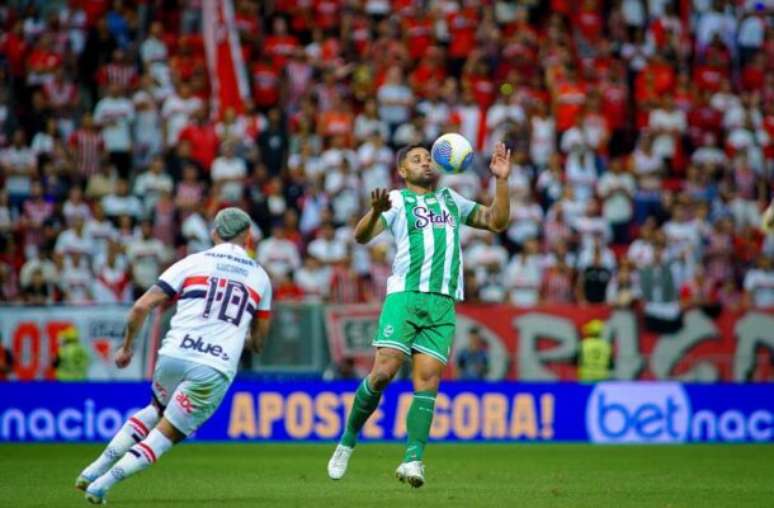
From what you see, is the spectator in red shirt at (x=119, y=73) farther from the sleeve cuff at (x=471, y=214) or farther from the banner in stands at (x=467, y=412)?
the sleeve cuff at (x=471, y=214)

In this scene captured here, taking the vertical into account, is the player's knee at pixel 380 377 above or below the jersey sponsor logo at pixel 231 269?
below

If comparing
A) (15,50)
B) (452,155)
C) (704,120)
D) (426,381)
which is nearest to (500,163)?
(452,155)

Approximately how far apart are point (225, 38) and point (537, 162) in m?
5.82

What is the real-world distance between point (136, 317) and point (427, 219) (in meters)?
2.66

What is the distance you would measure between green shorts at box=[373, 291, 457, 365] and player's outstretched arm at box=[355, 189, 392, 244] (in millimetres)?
541

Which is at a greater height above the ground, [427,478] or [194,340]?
[194,340]

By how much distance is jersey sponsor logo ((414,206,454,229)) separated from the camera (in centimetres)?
1184

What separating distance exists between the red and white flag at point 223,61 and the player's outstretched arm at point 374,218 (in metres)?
14.4

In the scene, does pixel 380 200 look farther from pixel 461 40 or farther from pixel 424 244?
pixel 461 40

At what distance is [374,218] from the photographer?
11414mm

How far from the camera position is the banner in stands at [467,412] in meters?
20.8

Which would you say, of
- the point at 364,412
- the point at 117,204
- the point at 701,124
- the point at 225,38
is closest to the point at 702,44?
the point at 701,124

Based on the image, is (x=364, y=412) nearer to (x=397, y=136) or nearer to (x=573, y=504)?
(x=573, y=504)

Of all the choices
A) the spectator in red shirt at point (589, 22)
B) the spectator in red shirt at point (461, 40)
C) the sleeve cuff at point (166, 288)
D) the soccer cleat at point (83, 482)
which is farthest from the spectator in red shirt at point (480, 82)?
the soccer cleat at point (83, 482)
